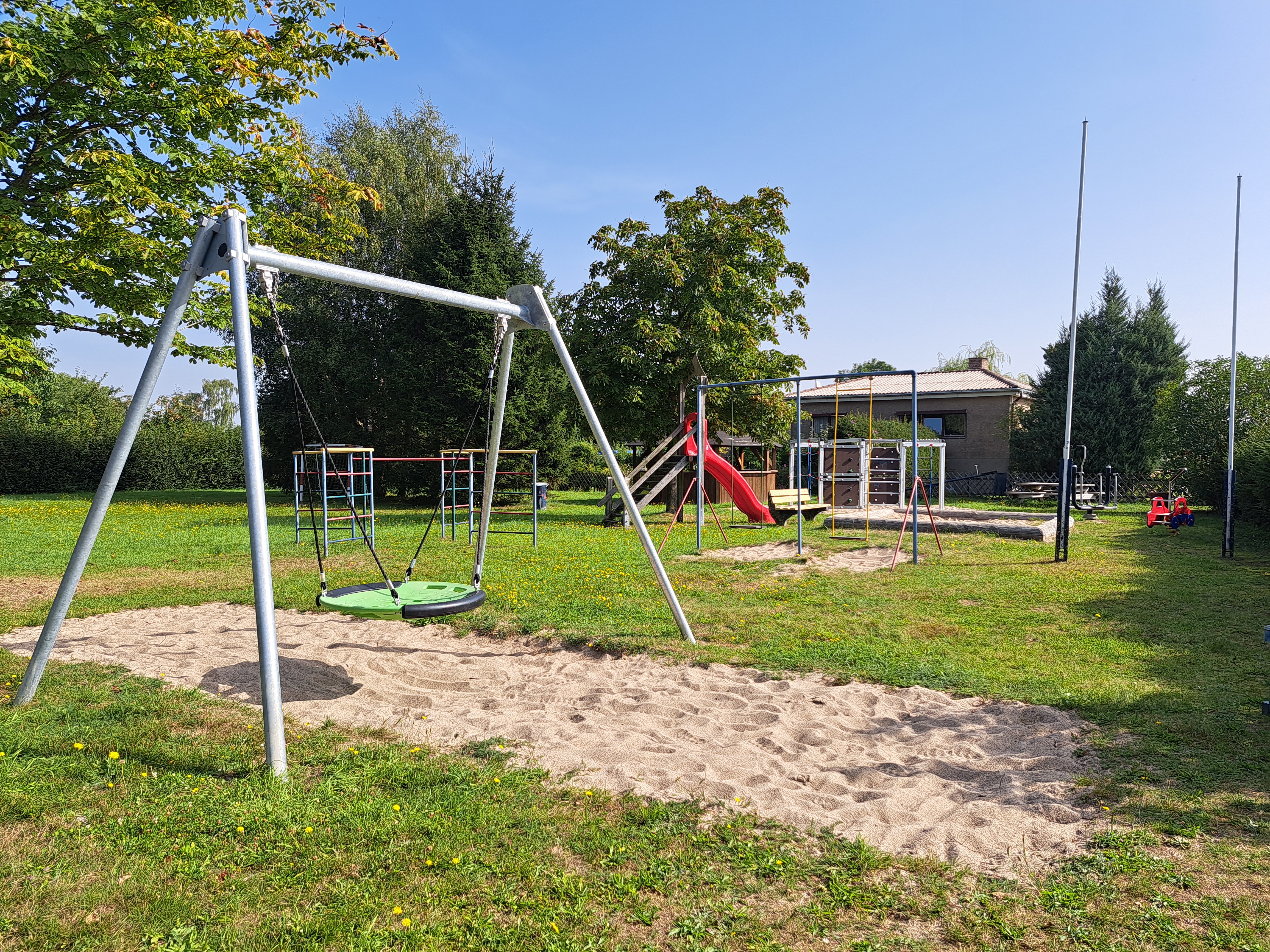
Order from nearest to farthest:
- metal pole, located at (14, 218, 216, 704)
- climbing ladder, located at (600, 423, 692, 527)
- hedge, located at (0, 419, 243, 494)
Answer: metal pole, located at (14, 218, 216, 704)
climbing ladder, located at (600, 423, 692, 527)
hedge, located at (0, 419, 243, 494)

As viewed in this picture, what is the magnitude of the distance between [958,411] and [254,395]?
106ft

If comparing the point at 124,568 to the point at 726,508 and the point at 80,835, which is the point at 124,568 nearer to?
the point at 80,835

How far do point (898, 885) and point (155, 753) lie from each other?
11.9 ft

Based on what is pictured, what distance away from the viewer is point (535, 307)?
6168mm

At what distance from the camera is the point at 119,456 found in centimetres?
472

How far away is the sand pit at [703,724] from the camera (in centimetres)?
350

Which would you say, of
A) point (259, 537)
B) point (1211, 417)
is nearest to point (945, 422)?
point (1211, 417)

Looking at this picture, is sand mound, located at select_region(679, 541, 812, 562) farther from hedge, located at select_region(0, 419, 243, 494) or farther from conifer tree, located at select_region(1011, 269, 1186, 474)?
hedge, located at select_region(0, 419, 243, 494)

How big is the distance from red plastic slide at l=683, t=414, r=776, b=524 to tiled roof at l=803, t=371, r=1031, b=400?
16.6m

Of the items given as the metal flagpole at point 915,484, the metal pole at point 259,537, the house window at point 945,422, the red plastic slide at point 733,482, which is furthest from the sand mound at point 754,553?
the house window at point 945,422

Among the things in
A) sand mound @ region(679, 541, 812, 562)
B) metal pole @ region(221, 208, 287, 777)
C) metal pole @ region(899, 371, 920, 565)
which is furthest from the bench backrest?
metal pole @ region(221, 208, 287, 777)

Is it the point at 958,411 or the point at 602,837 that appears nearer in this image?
the point at 602,837

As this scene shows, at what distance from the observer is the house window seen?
32438 millimetres

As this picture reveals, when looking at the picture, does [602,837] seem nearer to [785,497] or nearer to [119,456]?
[119,456]
